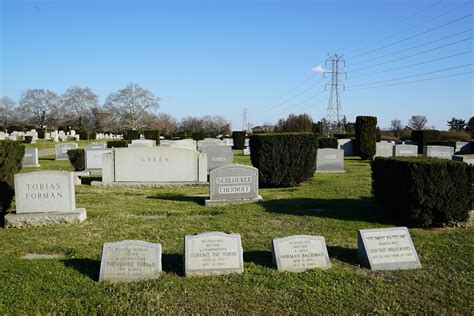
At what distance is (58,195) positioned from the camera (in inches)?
332

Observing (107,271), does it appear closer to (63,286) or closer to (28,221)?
(63,286)

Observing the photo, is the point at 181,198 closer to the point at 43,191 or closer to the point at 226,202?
the point at 226,202

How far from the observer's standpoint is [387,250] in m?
5.84

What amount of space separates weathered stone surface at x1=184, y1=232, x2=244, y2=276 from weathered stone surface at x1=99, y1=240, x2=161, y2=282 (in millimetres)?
435

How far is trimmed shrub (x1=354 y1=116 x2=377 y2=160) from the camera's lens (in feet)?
77.1

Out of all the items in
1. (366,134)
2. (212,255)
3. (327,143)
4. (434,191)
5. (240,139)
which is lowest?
(212,255)

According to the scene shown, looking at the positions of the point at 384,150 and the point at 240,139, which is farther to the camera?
the point at 240,139

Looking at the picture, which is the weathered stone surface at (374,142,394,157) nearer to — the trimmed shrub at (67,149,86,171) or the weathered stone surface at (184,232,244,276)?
the trimmed shrub at (67,149,86,171)

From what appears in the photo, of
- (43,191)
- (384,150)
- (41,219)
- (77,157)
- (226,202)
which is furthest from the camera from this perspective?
(384,150)

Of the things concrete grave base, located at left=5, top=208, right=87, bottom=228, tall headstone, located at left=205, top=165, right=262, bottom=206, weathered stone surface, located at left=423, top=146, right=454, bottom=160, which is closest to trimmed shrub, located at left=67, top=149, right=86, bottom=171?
tall headstone, located at left=205, top=165, right=262, bottom=206

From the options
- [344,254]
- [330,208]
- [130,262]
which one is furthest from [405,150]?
[130,262]

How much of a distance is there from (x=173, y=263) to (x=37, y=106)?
3808 inches

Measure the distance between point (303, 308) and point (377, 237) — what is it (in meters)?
2.01

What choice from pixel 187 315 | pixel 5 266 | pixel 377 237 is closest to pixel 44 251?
pixel 5 266
